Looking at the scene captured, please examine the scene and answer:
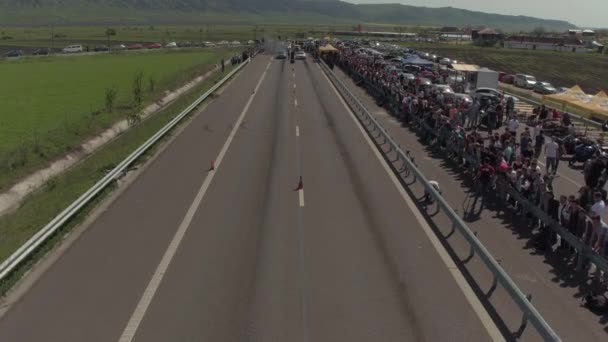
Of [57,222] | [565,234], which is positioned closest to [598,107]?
[565,234]

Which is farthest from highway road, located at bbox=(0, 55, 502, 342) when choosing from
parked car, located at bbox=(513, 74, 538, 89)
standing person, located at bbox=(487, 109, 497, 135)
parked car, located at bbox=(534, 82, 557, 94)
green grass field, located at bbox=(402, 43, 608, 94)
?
green grass field, located at bbox=(402, 43, 608, 94)

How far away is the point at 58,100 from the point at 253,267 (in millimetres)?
35589

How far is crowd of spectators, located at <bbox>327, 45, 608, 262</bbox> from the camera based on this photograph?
13.5 m

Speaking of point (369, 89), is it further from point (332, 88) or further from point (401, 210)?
point (401, 210)

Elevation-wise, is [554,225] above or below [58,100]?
above

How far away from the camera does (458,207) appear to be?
1722 centimetres

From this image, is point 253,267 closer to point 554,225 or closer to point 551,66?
point 554,225

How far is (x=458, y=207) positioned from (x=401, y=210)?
177cm

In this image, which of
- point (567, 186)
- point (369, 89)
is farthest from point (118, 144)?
point (369, 89)

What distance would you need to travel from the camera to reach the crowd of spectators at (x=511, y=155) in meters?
13.5

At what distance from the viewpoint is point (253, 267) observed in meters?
12.7

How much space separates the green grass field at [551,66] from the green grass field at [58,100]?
40672 millimetres

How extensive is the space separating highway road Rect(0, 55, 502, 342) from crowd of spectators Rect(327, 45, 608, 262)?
9.53 feet

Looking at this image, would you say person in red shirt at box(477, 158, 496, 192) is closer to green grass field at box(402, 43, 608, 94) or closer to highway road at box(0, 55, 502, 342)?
highway road at box(0, 55, 502, 342)
